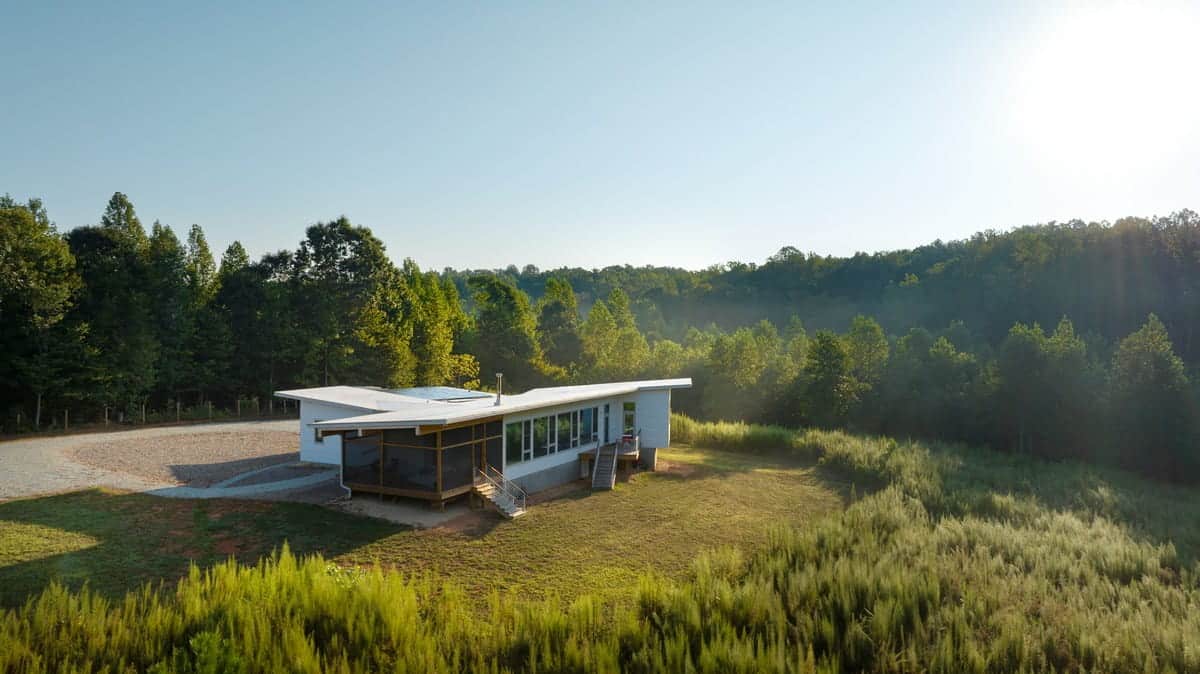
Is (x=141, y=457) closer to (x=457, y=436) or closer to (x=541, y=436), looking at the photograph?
(x=457, y=436)

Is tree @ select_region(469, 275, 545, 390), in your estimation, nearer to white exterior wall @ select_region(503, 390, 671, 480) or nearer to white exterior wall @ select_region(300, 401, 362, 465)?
white exterior wall @ select_region(503, 390, 671, 480)

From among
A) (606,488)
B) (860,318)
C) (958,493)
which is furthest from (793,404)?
(606,488)

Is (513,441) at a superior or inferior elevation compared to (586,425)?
superior

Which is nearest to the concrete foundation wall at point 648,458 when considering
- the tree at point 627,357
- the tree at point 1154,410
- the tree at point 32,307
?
the tree at point 627,357

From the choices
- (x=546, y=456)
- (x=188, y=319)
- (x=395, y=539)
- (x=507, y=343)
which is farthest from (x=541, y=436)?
(x=507, y=343)

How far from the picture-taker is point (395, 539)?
43.8ft

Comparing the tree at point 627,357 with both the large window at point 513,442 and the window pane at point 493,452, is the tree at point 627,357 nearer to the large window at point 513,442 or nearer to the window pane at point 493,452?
the large window at point 513,442

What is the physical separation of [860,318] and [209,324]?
38631 millimetres

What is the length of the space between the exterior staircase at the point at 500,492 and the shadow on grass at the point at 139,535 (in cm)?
242

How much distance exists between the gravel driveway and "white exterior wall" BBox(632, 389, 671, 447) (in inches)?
497

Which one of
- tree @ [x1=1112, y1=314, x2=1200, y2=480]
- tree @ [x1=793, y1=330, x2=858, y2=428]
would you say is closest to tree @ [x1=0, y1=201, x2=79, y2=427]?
tree @ [x1=793, y1=330, x2=858, y2=428]

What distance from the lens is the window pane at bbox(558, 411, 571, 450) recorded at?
19641 millimetres

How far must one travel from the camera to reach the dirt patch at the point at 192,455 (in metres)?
18.9

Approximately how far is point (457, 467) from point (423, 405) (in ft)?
15.0
